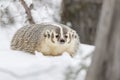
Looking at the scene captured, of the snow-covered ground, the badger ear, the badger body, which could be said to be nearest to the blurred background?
the badger body

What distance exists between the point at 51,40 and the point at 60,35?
124mm

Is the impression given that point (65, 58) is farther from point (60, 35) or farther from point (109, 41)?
point (109, 41)

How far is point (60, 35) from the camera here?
4.08 metres

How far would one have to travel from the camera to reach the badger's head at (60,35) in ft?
13.4

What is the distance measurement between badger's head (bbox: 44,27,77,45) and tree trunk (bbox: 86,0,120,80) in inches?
62.5

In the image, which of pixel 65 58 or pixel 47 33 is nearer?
pixel 65 58

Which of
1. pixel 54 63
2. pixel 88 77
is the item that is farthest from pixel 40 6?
pixel 88 77

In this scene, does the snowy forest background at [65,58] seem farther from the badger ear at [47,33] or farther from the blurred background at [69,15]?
the badger ear at [47,33]

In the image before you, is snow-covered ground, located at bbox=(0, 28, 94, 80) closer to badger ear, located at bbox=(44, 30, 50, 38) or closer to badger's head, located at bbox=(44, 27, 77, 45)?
badger's head, located at bbox=(44, 27, 77, 45)

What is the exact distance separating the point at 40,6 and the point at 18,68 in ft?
14.8

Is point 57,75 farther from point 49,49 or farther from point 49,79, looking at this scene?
point 49,49

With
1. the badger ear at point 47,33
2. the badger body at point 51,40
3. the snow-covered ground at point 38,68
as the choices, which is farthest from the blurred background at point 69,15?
the snow-covered ground at point 38,68

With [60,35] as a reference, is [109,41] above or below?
below

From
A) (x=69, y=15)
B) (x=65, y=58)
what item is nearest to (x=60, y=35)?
(x=65, y=58)
